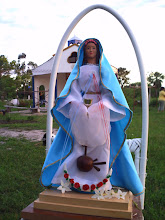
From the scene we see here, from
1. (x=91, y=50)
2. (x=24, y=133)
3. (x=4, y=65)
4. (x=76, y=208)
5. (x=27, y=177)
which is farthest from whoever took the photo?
(x=4, y=65)

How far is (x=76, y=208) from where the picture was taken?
7.70 ft

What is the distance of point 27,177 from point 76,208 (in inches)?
92.7

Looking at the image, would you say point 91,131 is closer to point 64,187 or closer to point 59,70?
point 64,187

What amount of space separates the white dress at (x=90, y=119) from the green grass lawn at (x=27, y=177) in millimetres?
1216

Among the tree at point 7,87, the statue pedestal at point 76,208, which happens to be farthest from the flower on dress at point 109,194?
the tree at point 7,87

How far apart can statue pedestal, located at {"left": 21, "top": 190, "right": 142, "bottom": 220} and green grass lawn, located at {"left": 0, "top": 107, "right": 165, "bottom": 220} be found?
98 centimetres

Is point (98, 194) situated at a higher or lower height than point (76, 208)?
higher

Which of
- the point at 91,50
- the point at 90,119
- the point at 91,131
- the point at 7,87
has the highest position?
the point at 7,87

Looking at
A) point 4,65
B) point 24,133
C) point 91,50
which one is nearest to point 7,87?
point 4,65

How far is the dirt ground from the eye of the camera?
7891 mm

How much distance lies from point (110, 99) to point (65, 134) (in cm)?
64

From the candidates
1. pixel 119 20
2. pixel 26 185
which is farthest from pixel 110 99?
pixel 26 185

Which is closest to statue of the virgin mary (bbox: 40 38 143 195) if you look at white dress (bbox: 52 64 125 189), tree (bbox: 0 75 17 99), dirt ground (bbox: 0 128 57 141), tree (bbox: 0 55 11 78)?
white dress (bbox: 52 64 125 189)

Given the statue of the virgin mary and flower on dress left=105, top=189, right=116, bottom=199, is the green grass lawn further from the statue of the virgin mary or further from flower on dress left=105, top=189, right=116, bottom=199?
flower on dress left=105, top=189, right=116, bottom=199
